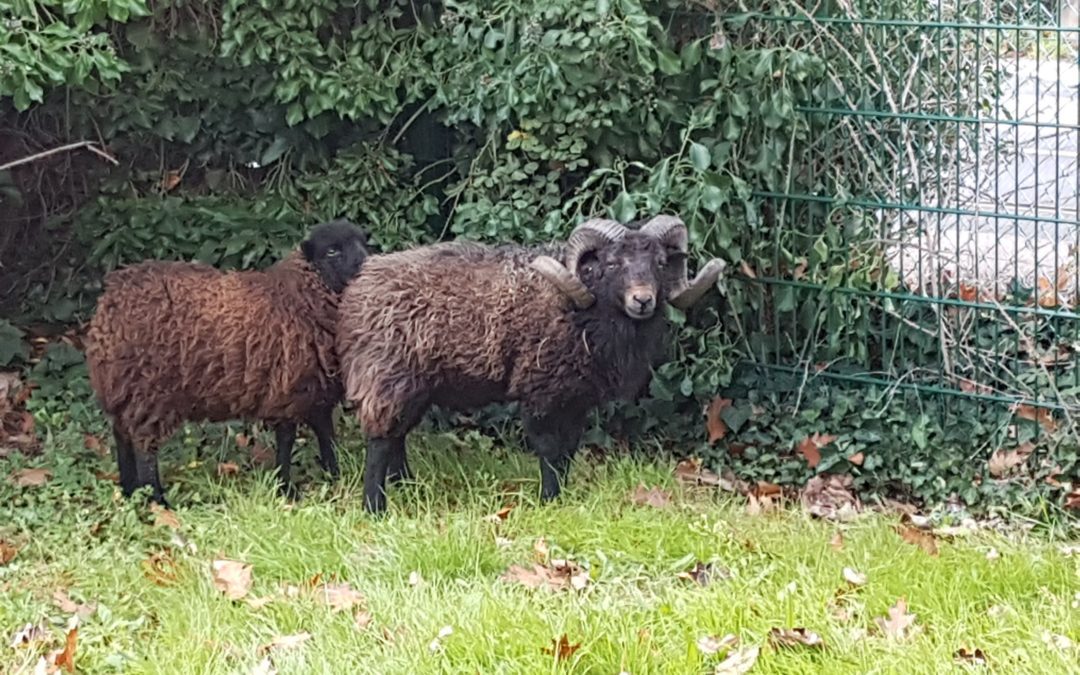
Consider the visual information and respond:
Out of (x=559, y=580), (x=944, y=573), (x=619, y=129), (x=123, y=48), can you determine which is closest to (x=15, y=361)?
(x=123, y=48)

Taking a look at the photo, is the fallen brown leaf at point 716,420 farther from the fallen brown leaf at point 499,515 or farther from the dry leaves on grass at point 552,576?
the dry leaves on grass at point 552,576

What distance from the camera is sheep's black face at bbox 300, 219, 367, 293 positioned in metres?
7.34

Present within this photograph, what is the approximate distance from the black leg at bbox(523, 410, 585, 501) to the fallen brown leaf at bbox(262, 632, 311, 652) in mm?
1959

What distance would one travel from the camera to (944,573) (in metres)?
5.71

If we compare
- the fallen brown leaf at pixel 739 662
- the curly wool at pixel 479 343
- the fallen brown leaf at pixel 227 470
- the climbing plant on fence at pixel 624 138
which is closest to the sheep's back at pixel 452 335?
the curly wool at pixel 479 343

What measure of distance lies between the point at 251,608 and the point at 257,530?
2.68 ft

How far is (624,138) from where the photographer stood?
25.1 ft

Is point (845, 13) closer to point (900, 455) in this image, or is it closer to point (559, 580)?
point (900, 455)

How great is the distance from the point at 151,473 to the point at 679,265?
2.59 meters

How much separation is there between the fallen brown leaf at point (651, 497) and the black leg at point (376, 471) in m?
1.13

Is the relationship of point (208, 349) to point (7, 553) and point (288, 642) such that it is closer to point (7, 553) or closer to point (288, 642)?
point (7, 553)

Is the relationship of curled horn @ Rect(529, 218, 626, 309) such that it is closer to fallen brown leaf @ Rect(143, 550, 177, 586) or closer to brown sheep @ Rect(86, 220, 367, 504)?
brown sheep @ Rect(86, 220, 367, 504)

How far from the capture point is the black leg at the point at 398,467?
730cm

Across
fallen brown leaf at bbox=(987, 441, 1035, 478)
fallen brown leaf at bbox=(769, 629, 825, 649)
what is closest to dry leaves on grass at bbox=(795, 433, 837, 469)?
fallen brown leaf at bbox=(987, 441, 1035, 478)
